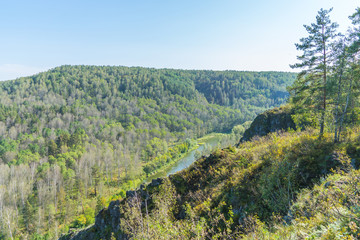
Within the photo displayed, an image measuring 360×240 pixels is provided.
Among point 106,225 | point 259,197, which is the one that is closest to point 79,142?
point 106,225

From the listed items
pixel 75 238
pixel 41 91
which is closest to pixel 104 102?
pixel 41 91

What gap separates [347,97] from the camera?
37.6 ft

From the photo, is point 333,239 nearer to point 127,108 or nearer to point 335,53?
point 335,53

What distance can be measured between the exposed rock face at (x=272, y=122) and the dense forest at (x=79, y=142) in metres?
35.4

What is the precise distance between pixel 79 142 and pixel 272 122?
83730mm

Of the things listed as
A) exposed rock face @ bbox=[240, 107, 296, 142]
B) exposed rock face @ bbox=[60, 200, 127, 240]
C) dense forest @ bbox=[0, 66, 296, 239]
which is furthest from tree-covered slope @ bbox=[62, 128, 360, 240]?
dense forest @ bbox=[0, 66, 296, 239]

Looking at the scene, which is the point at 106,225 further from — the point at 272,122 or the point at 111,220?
the point at 272,122

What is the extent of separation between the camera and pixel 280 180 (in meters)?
9.77

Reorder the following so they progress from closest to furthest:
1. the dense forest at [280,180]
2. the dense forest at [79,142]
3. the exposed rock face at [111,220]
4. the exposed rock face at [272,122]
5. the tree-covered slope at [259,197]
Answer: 1. the tree-covered slope at [259,197]
2. the dense forest at [280,180]
3. the exposed rock face at [111,220]
4. the exposed rock face at [272,122]
5. the dense forest at [79,142]

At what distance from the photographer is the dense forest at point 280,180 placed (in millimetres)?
7195

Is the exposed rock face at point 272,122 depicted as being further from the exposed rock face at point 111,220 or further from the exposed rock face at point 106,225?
the exposed rock face at point 106,225

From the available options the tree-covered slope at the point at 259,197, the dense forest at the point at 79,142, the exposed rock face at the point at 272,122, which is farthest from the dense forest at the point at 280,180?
the dense forest at the point at 79,142

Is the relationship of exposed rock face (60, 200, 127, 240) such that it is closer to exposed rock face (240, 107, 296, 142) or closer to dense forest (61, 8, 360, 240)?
dense forest (61, 8, 360, 240)

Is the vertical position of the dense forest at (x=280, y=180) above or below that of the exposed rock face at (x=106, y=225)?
above
